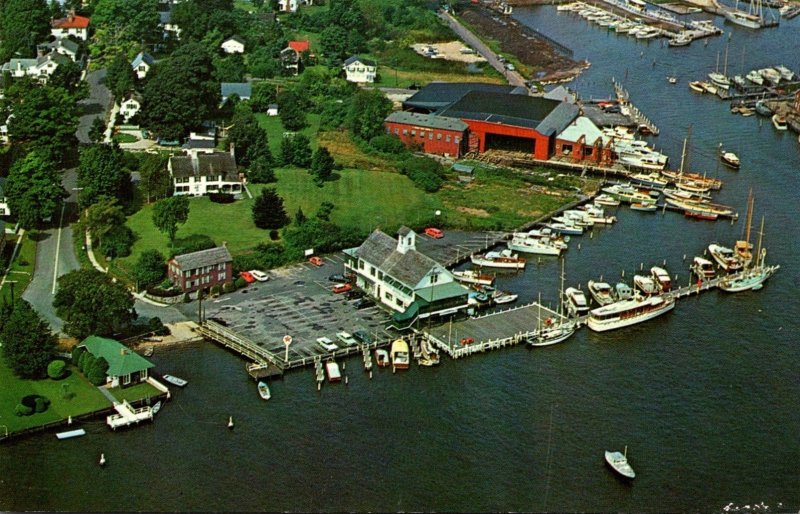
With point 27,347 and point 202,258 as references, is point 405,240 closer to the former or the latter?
point 202,258

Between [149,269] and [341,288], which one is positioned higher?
[149,269]

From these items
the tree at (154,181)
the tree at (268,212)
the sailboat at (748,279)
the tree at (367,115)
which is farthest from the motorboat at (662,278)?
the tree at (154,181)

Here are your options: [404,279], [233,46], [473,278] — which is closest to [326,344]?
[404,279]

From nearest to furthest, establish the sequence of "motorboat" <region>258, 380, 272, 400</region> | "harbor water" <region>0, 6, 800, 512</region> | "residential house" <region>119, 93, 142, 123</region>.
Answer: "harbor water" <region>0, 6, 800, 512</region>
"motorboat" <region>258, 380, 272, 400</region>
"residential house" <region>119, 93, 142, 123</region>

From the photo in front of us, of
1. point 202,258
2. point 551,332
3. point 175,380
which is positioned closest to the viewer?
point 175,380

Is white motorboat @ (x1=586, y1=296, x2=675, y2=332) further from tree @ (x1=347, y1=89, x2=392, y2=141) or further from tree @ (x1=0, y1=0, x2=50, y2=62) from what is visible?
tree @ (x1=0, y1=0, x2=50, y2=62)

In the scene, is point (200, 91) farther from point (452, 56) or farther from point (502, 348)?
point (502, 348)

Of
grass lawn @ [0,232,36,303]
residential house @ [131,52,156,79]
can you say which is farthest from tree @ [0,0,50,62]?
grass lawn @ [0,232,36,303]

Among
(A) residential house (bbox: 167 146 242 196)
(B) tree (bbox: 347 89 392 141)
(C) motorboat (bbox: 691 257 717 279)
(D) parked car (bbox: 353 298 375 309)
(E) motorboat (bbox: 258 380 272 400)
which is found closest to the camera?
(E) motorboat (bbox: 258 380 272 400)
